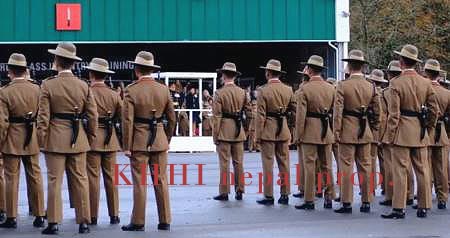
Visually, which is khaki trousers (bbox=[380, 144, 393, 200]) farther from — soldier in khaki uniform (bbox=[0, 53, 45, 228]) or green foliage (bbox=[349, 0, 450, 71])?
green foliage (bbox=[349, 0, 450, 71])

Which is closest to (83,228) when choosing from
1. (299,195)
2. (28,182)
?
(28,182)

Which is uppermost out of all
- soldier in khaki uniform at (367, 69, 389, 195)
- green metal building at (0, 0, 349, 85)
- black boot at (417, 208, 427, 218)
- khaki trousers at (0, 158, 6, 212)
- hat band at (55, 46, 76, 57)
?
green metal building at (0, 0, 349, 85)

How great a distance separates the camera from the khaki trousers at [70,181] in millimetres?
11133

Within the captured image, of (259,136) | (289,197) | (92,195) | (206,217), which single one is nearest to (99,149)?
(92,195)

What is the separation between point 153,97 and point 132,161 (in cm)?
84

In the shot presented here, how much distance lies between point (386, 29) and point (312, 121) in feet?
87.8

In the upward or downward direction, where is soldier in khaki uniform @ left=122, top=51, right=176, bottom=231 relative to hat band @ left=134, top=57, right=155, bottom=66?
downward

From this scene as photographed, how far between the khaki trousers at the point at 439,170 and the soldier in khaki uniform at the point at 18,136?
5.67 m

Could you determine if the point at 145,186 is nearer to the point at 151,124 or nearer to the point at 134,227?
the point at 134,227

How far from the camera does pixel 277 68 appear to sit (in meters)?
14.6

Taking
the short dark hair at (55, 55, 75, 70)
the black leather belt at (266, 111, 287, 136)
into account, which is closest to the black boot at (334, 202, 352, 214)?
the black leather belt at (266, 111, 287, 136)

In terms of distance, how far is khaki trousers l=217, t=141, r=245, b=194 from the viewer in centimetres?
1506

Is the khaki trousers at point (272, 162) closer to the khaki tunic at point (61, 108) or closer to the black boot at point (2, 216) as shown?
the khaki tunic at point (61, 108)

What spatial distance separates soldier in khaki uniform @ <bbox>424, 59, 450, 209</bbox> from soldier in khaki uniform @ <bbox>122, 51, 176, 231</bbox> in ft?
14.0
